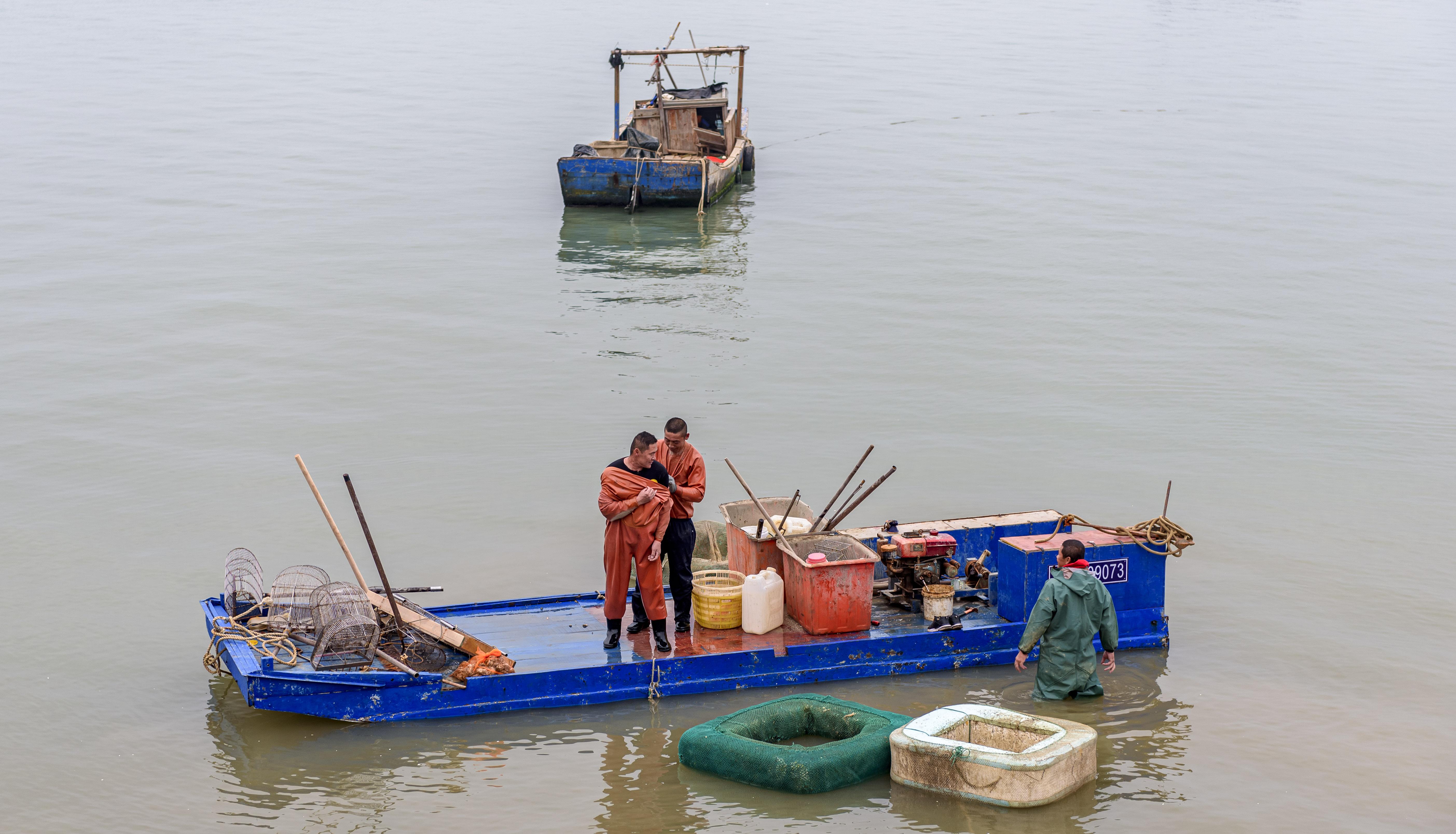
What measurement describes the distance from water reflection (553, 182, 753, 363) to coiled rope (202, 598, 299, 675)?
9.96 metres

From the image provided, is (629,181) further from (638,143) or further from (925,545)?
(925,545)

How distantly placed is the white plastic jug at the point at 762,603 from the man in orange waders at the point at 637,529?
23.5 inches

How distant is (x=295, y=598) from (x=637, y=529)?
2403 mm

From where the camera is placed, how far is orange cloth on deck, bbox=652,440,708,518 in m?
9.28

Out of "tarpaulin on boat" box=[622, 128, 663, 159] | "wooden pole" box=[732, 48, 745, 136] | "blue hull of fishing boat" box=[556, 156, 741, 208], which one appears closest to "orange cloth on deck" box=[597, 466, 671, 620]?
"blue hull of fishing boat" box=[556, 156, 741, 208]

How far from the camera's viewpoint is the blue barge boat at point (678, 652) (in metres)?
8.82

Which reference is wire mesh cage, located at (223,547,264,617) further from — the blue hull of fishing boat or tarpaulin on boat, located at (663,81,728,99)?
tarpaulin on boat, located at (663,81,728,99)

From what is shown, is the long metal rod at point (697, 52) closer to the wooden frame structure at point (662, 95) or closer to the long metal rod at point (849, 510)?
the wooden frame structure at point (662, 95)

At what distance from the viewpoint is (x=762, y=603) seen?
9.55m

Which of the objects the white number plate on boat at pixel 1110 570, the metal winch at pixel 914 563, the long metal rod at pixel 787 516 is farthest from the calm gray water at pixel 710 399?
the long metal rod at pixel 787 516

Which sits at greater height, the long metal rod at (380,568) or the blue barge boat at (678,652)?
the long metal rod at (380,568)

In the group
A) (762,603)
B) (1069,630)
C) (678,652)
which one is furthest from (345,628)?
(1069,630)

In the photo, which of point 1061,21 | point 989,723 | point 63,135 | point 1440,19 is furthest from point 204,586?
point 1440,19

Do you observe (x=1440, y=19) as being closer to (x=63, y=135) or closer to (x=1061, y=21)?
(x=1061, y=21)
